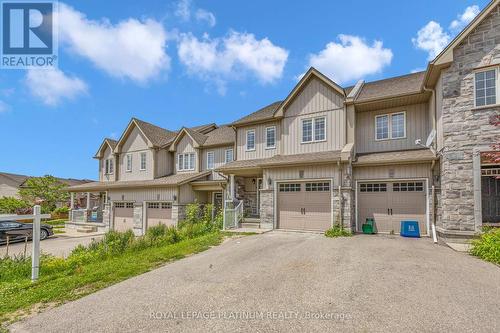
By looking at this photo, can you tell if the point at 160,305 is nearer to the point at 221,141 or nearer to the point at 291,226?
the point at 291,226

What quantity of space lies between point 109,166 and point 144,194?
7338 millimetres

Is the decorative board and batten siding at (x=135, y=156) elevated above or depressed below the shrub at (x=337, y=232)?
above

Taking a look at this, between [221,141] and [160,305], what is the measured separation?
15.4m

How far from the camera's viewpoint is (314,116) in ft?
49.3

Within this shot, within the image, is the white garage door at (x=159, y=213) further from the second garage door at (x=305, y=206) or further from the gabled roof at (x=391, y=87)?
the gabled roof at (x=391, y=87)

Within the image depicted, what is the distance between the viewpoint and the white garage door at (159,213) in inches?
737

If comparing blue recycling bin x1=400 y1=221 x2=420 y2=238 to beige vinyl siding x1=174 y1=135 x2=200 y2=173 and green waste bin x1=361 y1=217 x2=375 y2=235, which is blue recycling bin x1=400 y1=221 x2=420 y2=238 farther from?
beige vinyl siding x1=174 y1=135 x2=200 y2=173

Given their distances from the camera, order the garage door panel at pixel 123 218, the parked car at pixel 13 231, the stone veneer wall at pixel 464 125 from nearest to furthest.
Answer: the stone veneer wall at pixel 464 125 < the parked car at pixel 13 231 < the garage door panel at pixel 123 218

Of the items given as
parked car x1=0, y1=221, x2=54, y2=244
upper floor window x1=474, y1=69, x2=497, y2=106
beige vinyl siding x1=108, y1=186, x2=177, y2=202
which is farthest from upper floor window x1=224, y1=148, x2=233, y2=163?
upper floor window x1=474, y1=69, x2=497, y2=106

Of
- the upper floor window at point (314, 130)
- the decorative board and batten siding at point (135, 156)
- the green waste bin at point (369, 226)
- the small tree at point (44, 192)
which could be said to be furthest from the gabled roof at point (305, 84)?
the small tree at point (44, 192)

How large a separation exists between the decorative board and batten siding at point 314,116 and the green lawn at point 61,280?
27.8 ft

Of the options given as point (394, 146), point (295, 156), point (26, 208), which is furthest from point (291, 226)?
point (26, 208)

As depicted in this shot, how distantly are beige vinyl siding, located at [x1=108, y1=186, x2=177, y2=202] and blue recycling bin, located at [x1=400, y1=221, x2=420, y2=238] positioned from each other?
13.5 m

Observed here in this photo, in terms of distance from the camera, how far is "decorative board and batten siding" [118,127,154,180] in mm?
21828
